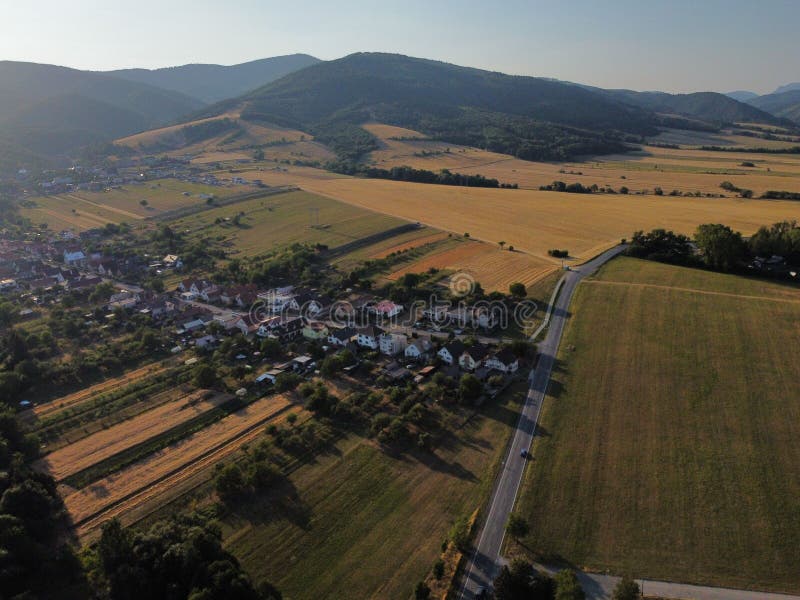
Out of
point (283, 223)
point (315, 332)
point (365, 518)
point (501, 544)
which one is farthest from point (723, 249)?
point (283, 223)

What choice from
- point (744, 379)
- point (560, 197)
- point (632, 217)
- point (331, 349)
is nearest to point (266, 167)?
point (560, 197)

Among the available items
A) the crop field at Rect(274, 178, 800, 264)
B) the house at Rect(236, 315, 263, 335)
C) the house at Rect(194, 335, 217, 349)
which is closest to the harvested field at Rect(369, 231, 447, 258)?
the crop field at Rect(274, 178, 800, 264)

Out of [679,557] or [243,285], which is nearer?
[679,557]

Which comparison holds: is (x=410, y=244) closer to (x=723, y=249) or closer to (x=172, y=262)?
(x=172, y=262)

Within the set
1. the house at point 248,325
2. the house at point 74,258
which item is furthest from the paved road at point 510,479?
the house at point 74,258

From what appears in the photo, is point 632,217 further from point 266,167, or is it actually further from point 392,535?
point 266,167
